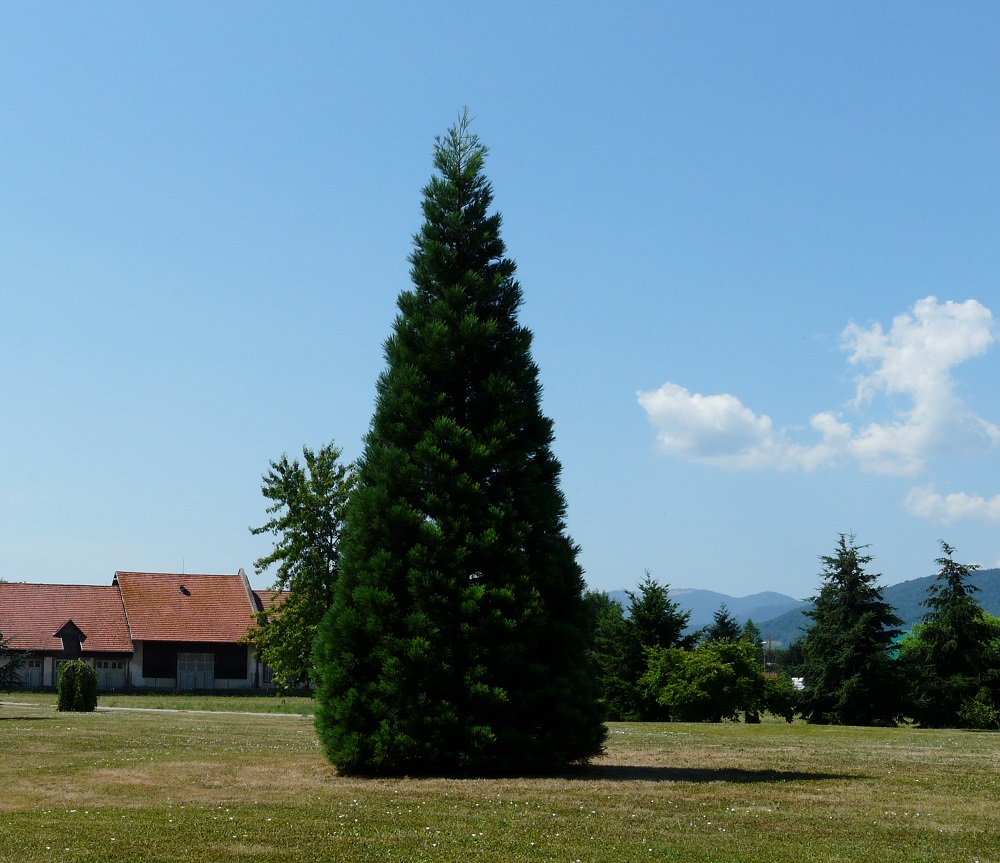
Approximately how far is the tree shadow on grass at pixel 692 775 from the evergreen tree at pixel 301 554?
29817 mm

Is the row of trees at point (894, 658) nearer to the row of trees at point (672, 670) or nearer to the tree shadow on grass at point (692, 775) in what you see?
the row of trees at point (672, 670)

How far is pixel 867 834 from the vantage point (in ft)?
33.5

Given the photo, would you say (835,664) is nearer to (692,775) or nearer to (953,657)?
(953,657)

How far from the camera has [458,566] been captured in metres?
15.0

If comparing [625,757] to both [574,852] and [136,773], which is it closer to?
[136,773]

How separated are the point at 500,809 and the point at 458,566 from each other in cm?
438

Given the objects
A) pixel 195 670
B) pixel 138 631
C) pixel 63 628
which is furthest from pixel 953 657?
pixel 63 628

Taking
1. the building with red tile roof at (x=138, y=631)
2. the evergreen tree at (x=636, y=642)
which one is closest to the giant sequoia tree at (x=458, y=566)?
the evergreen tree at (x=636, y=642)

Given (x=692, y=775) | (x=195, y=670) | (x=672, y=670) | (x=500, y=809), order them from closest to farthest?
(x=500, y=809), (x=692, y=775), (x=672, y=670), (x=195, y=670)

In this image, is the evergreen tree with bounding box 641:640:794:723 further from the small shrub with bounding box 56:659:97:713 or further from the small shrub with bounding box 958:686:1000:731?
the small shrub with bounding box 56:659:97:713

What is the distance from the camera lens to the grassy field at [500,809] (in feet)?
29.8

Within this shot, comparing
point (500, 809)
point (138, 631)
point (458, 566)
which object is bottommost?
point (500, 809)

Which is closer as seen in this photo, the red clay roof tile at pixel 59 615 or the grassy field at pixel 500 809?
the grassy field at pixel 500 809

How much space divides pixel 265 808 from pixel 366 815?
4.17 feet
